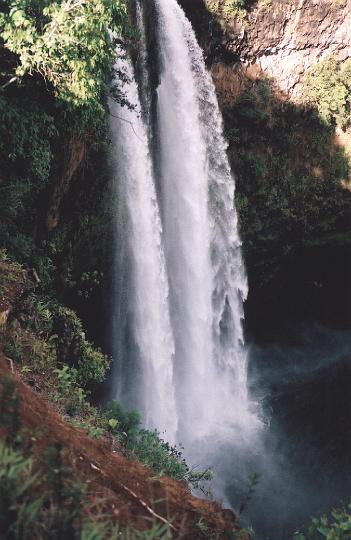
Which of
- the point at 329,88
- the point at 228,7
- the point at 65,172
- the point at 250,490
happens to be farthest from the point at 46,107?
the point at 329,88

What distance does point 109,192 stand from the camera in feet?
31.2

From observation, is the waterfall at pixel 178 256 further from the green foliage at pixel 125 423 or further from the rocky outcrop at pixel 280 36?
the green foliage at pixel 125 423

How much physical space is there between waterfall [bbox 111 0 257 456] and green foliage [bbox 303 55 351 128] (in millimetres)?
3687

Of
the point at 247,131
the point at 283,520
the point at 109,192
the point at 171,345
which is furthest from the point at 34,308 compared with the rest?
the point at 247,131

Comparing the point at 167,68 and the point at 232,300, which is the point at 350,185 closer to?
the point at 232,300

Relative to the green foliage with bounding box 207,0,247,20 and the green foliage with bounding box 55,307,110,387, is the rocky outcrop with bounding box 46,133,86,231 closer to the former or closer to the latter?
the green foliage with bounding box 55,307,110,387

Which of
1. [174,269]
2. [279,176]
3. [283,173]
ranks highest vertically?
[283,173]

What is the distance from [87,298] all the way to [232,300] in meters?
4.89

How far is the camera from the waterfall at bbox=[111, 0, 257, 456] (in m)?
9.95

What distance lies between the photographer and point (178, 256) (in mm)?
11805

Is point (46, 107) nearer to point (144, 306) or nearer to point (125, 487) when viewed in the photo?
point (144, 306)

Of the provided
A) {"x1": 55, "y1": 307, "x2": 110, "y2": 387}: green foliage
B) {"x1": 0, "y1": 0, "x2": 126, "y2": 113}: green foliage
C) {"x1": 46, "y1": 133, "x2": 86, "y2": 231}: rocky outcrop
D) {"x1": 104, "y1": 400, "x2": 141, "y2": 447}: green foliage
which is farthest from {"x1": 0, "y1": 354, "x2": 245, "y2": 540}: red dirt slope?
{"x1": 46, "y1": 133, "x2": 86, "y2": 231}: rocky outcrop

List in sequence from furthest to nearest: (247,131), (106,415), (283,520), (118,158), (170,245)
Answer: (247,131), (170,245), (118,158), (283,520), (106,415)

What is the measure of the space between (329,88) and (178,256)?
25.1ft
